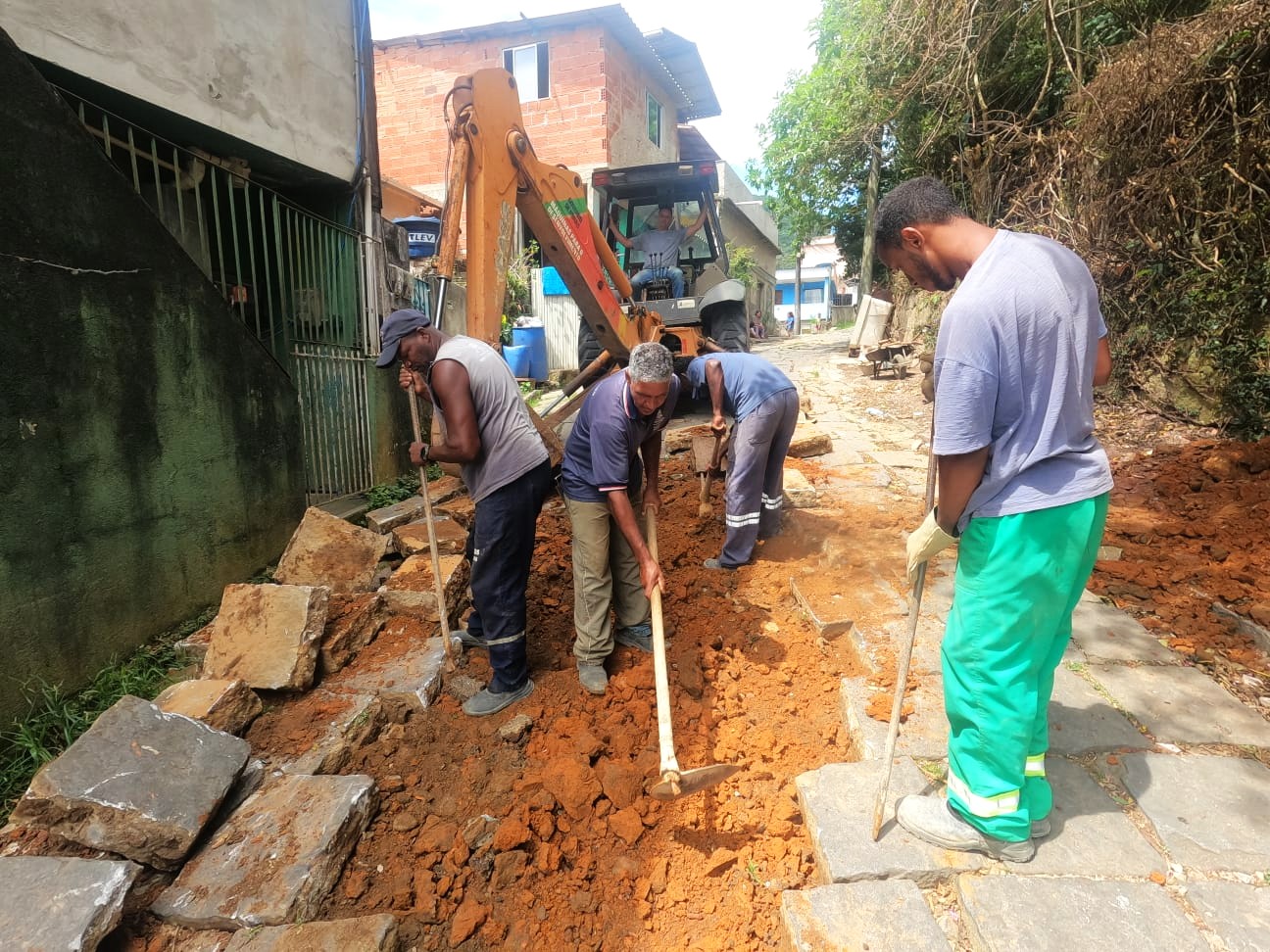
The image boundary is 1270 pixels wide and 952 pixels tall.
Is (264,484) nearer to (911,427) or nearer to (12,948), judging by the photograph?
(12,948)

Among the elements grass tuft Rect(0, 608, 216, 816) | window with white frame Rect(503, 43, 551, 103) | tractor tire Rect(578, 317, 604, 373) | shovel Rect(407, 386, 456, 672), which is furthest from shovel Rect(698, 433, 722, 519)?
window with white frame Rect(503, 43, 551, 103)

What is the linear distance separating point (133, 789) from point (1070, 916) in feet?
9.01

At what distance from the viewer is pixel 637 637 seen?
11.0 ft

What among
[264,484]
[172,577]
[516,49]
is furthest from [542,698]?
[516,49]

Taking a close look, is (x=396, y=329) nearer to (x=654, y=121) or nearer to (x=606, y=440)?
(x=606, y=440)

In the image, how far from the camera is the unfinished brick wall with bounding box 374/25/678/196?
12688 millimetres

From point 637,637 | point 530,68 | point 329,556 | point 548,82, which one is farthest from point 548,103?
point 637,637

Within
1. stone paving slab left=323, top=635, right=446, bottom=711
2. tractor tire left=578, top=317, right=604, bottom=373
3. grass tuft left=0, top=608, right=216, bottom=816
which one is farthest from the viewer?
tractor tire left=578, top=317, right=604, bottom=373

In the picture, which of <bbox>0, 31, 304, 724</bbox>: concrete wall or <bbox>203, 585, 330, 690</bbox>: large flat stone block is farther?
<bbox>203, 585, 330, 690</bbox>: large flat stone block

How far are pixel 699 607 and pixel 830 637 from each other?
0.77 meters

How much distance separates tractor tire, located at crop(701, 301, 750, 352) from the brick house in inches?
258

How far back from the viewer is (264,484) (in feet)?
13.8

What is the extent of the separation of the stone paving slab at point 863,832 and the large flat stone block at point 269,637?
7.37 feet

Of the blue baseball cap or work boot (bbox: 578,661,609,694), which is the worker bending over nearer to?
work boot (bbox: 578,661,609,694)
